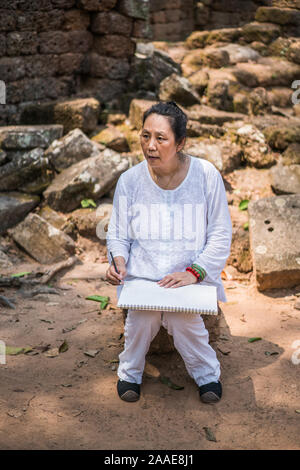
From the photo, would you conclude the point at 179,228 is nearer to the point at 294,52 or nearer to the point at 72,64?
the point at 72,64

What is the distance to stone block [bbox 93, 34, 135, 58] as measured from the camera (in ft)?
25.2

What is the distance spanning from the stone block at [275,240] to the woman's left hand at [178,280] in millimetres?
1827

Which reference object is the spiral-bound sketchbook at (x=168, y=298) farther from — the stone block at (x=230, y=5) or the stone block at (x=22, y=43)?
the stone block at (x=230, y=5)

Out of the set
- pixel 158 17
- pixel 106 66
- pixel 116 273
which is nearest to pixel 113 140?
pixel 106 66

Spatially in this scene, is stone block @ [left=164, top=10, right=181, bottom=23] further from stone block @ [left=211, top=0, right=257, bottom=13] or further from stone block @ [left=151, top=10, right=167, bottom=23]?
stone block @ [left=211, top=0, right=257, bottom=13]

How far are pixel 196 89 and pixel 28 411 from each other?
644cm

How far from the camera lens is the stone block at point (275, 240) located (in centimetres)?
462

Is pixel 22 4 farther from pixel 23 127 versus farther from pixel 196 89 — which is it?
pixel 196 89

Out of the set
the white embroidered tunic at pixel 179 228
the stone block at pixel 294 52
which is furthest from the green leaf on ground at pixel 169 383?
the stone block at pixel 294 52

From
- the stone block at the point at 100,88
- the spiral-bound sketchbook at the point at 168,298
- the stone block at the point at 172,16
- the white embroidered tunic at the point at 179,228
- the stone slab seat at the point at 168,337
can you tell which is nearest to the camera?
the spiral-bound sketchbook at the point at 168,298

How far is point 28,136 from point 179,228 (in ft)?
12.3

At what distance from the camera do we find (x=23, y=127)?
250 inches

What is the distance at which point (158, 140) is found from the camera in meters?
2.94

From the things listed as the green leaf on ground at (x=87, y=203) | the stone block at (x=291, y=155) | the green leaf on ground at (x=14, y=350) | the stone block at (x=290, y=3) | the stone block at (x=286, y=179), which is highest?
the stone block at (x=290, y=3)
